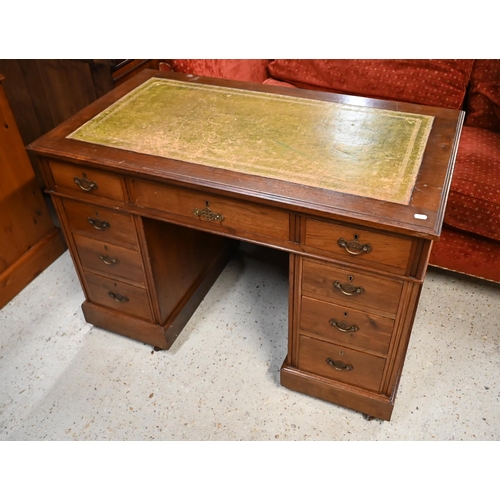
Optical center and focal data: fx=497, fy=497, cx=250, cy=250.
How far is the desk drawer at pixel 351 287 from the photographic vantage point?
1203 mm

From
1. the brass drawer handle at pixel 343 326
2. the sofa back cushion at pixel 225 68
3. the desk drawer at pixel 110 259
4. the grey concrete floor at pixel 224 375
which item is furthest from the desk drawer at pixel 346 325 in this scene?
the sofa back cushion at pixel 225 68

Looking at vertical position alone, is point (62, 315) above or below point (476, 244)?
below

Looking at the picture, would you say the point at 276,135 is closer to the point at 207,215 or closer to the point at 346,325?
the point at 207,215

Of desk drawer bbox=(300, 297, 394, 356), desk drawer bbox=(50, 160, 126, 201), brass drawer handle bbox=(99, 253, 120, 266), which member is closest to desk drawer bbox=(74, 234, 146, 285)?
brass drawer handle bbox=(99, 253, 120, 266)

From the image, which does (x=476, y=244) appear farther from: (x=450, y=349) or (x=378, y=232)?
(x=378, y=232)

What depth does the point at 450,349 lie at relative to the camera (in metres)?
1.69

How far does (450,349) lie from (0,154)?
1.70 metres

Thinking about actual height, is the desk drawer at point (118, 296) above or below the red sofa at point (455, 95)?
below

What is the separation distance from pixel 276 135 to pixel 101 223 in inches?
22.9

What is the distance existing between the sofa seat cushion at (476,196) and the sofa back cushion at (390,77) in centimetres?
36

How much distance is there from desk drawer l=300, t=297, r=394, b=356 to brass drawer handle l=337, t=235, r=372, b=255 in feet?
0.65

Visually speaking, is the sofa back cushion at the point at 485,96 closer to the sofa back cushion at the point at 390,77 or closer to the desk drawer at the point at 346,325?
the sofa back cushion at the point at 390,77

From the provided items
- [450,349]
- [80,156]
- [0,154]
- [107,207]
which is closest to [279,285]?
[450,349]

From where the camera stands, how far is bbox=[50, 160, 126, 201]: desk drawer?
53.1 inches
